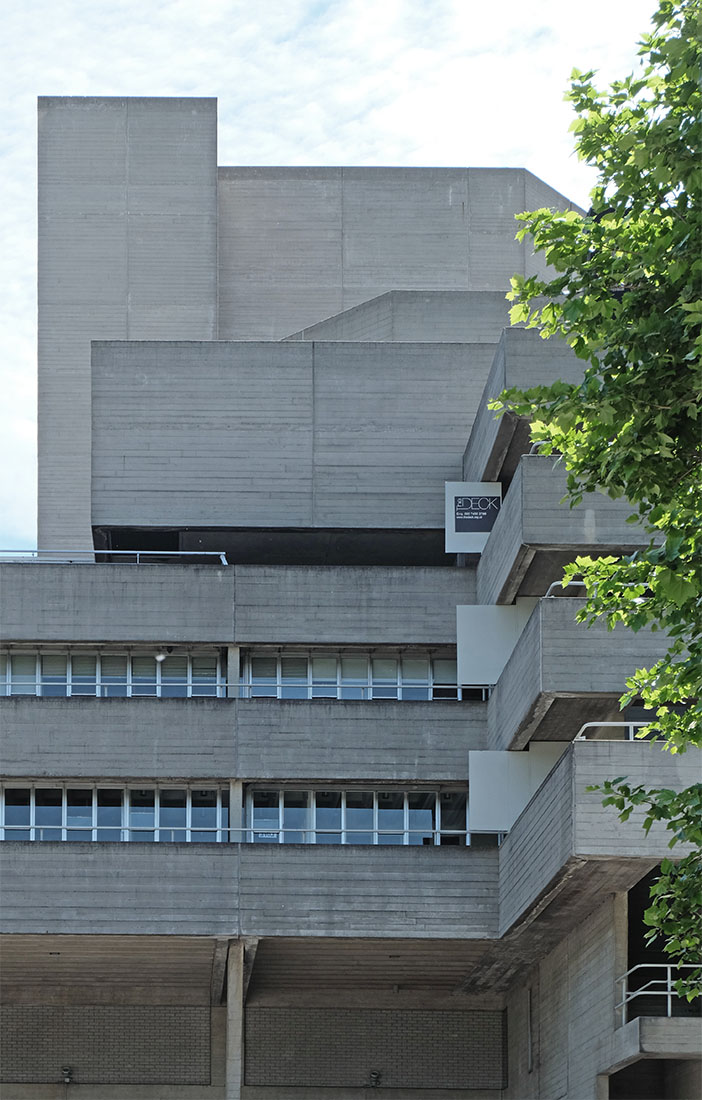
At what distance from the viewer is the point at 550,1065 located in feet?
102

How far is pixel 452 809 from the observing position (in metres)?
34.7

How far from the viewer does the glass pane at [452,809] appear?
34.7m

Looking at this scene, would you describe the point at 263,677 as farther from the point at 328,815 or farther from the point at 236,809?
the point at 328,815

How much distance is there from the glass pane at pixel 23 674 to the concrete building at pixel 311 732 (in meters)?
0.12

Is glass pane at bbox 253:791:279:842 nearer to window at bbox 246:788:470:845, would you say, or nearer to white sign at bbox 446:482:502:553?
window at bbox 246:788:470:845

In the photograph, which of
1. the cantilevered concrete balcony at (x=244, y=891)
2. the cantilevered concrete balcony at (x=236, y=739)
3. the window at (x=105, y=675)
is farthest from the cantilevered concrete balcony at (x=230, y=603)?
the cantilevered concrete balcony at (x=244, y=891)

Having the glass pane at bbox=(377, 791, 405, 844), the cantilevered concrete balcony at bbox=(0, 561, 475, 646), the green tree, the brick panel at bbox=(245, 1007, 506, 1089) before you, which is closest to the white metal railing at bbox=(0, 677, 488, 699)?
the cantilevered concrete balcony at bbox=(0, 561, 475, 646)

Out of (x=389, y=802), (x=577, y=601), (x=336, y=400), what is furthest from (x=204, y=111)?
(x=577, y=601)

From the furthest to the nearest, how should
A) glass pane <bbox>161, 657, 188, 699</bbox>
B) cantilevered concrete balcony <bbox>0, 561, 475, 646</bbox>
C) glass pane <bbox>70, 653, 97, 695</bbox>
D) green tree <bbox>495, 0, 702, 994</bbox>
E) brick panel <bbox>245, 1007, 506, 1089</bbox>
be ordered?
brick panel <bbox>245, 1007, 506, 1089</bbox> → glass pane <bbox>161, 657, 188, 699</bbox> → glass pane <bbox>70, 653, 97, 695</bbox> → cantilevered concrete balcony <bbox>0, 561, 475, 646</bbox> → green tree <bbox>495, 0, 702, 994</bbox>

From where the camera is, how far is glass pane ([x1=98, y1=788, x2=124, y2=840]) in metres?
34.4

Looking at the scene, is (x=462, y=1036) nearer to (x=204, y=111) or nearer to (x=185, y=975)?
(x=185, y=975)

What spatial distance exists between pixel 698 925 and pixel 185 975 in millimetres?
23873

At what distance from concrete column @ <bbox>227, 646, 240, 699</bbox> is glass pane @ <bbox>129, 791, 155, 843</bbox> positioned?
100 inches

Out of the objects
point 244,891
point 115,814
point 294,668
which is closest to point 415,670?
point 294,668
